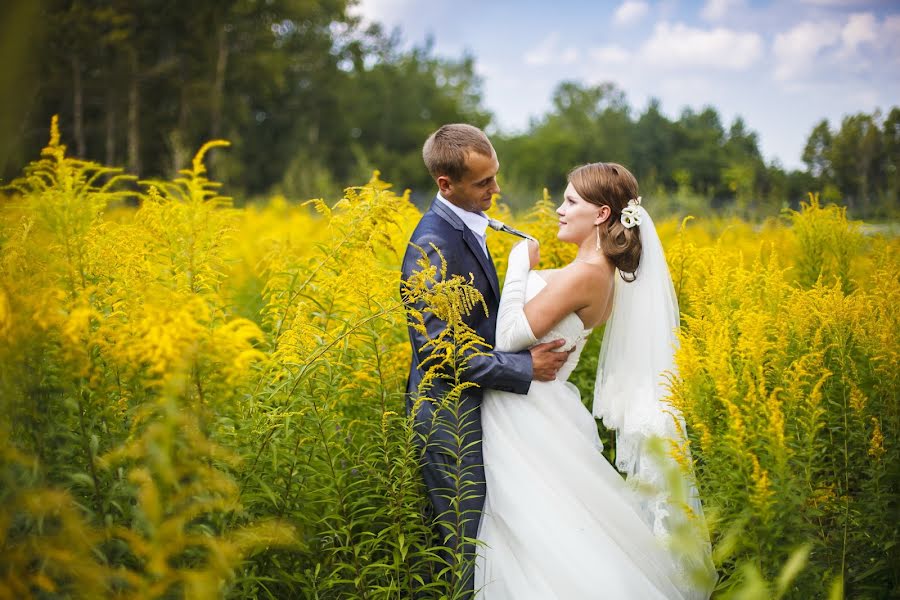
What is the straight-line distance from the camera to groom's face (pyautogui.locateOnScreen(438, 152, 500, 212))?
3.04 meters

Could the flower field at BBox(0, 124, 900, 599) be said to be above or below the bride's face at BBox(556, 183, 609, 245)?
below

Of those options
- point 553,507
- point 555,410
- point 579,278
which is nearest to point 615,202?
point 579,278

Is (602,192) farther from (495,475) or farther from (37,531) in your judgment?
(37,531)

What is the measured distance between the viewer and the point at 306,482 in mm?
2623

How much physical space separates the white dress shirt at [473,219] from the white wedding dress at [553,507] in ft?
0.84

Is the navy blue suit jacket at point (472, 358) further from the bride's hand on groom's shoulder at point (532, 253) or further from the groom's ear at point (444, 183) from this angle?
the bride's hand on groom's shoulder at point (532, 253)

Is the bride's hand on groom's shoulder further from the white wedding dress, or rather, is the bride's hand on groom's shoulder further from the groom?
the groom

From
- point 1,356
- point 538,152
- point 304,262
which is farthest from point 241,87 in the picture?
point 538,152

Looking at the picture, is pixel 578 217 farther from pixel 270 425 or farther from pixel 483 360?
pixel 270 425

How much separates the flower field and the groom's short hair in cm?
31

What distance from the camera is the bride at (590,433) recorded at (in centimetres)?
269

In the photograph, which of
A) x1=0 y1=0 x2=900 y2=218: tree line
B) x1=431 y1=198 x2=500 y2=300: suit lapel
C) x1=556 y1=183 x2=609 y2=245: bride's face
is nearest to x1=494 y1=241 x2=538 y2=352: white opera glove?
x1=431 y1=198 x2=500 y2=300: suit lapel

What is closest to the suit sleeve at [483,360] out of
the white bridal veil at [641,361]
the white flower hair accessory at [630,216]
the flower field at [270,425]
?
the flower field at [270,425]

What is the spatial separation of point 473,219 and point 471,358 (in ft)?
2.40
